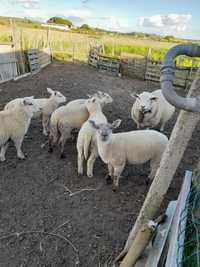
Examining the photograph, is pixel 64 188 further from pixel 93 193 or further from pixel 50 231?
pixel 50 231

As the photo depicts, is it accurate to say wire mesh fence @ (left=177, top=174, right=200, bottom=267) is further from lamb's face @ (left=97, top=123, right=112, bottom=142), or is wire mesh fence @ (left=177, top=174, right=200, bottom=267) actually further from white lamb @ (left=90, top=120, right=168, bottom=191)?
lamb's face @ (left=97, top=123, right=112, bottom=142)

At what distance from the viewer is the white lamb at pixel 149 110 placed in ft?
19.9

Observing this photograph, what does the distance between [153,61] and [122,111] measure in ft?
23.8

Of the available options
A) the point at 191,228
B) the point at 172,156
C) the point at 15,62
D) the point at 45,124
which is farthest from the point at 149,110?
the point at 15,62

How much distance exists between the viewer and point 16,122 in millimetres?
4746

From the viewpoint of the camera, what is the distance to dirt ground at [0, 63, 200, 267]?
3.02m

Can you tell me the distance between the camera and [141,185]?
440 cm

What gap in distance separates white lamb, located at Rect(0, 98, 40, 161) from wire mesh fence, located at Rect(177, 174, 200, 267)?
348 cm

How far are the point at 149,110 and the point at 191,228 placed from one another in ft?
14.0

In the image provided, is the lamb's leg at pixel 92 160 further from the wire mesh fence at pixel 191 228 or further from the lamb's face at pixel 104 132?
the wire mesh fence at pixel 191 228

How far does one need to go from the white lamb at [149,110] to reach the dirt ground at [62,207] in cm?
113

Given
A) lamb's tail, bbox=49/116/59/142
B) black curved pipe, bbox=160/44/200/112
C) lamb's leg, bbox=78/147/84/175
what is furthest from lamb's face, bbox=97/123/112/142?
black curved pipe, bbox=160/44/200/112

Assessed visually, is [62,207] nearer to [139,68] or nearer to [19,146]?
[19,146]

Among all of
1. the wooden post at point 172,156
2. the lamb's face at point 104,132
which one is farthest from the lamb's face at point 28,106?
the wooden post at point 172,156
